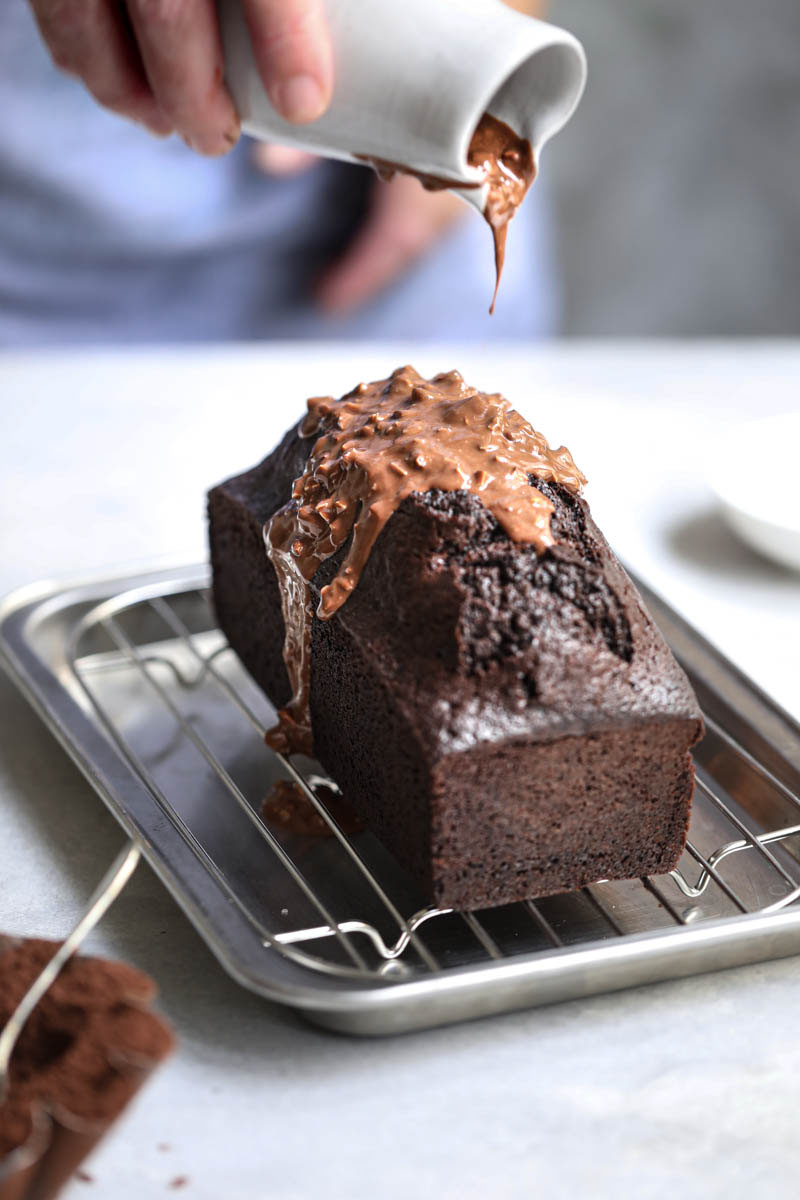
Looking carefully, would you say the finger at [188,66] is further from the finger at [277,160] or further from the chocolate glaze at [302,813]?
the finger at [277,160]

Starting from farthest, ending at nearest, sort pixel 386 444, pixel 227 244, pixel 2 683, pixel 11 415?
pixel 227 244 → pixel 11 415 → pixel 2 683 → pixel 386 444

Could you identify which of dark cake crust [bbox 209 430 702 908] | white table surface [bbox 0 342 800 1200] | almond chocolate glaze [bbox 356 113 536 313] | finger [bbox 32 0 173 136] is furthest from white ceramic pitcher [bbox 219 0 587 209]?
white table surface [bbox 0 342 800 1200]

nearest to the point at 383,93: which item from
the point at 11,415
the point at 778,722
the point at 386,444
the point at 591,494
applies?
the point at 386,444

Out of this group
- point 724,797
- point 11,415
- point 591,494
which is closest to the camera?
point 724,797

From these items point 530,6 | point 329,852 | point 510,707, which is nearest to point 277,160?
point 530,6

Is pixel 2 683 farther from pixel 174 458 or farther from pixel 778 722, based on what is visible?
pixel 778 722

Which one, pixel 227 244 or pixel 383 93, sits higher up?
pixel 383 93

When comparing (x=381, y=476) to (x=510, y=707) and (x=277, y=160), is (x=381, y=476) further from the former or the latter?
(x=277, y=160)
